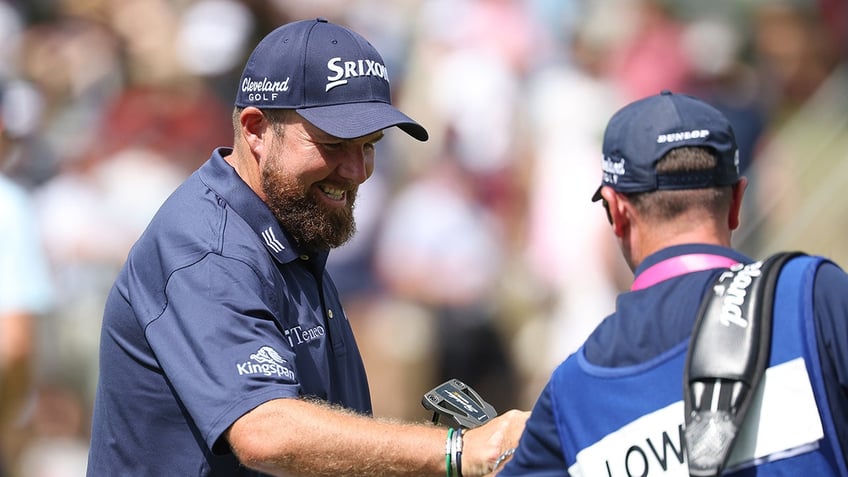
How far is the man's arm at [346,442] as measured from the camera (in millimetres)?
3020

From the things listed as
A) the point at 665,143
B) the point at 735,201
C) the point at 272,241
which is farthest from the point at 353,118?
the point at 735,201

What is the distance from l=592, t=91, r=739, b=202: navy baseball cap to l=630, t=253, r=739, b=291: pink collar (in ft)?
0.50

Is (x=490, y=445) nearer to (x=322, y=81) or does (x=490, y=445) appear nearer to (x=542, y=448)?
(x=542, y=448)

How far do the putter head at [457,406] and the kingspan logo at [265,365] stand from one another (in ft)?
1.46

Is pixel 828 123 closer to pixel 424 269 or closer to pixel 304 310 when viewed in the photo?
pixel 424 269

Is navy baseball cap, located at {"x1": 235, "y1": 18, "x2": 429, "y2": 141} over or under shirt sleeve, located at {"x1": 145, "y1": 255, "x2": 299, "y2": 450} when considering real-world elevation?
over

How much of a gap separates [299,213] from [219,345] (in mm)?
565

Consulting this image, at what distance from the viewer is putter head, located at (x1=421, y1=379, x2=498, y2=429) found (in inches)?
132

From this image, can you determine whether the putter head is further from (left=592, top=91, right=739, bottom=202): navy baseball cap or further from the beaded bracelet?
(left=592, top=91, right=739, bottom=202): navy baseball cap

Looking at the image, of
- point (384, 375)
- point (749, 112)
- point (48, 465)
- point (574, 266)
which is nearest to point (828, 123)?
point (749, 112)

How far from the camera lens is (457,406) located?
11.2ft

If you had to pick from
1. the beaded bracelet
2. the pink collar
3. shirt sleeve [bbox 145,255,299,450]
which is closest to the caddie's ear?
the pink collar

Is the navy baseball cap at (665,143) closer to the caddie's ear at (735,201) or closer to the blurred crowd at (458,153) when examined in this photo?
the caddie's ear at (735,201)

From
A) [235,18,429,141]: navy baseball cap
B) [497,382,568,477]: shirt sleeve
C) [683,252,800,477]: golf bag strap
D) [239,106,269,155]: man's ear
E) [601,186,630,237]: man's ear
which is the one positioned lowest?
[497,382,568,477]: shirt sleeve
